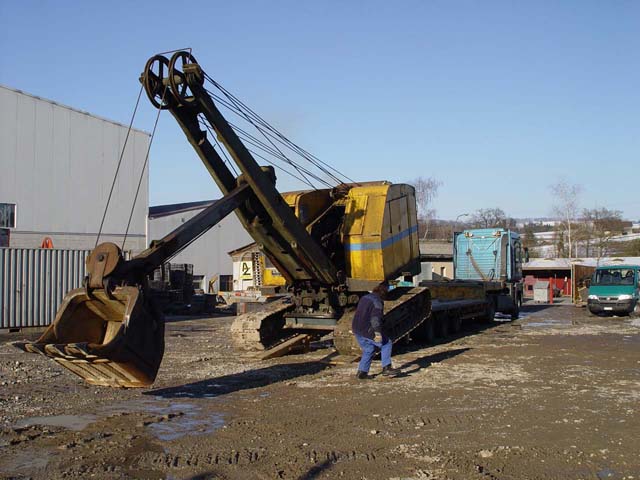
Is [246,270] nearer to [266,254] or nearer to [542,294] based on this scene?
[542,294]

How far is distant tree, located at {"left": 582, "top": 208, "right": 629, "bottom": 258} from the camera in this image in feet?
277

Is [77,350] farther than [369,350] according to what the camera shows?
No

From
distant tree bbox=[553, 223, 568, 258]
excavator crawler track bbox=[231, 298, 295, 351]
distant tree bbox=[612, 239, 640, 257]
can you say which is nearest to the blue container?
excavator crawler track bbox=[231, 298, 295, 351]

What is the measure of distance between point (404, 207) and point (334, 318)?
3061 mm

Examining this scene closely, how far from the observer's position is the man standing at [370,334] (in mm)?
11477

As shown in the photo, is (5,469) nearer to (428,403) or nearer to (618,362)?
(428,403)

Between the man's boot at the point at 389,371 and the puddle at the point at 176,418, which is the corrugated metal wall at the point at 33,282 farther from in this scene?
the man's boot at the point at 389,371

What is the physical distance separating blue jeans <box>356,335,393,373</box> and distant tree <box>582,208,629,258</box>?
2893 inches

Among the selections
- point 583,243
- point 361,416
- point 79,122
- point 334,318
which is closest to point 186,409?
point 361,416

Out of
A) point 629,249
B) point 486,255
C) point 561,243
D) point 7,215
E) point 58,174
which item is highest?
point 58,174

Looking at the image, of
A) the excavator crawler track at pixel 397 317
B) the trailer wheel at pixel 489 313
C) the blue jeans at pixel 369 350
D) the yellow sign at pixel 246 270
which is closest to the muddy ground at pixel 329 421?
the blue jeans at pixel 369 350

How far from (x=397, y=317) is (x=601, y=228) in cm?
8165

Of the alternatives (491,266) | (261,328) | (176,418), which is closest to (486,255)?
(491,266)

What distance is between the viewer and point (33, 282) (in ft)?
72.0
